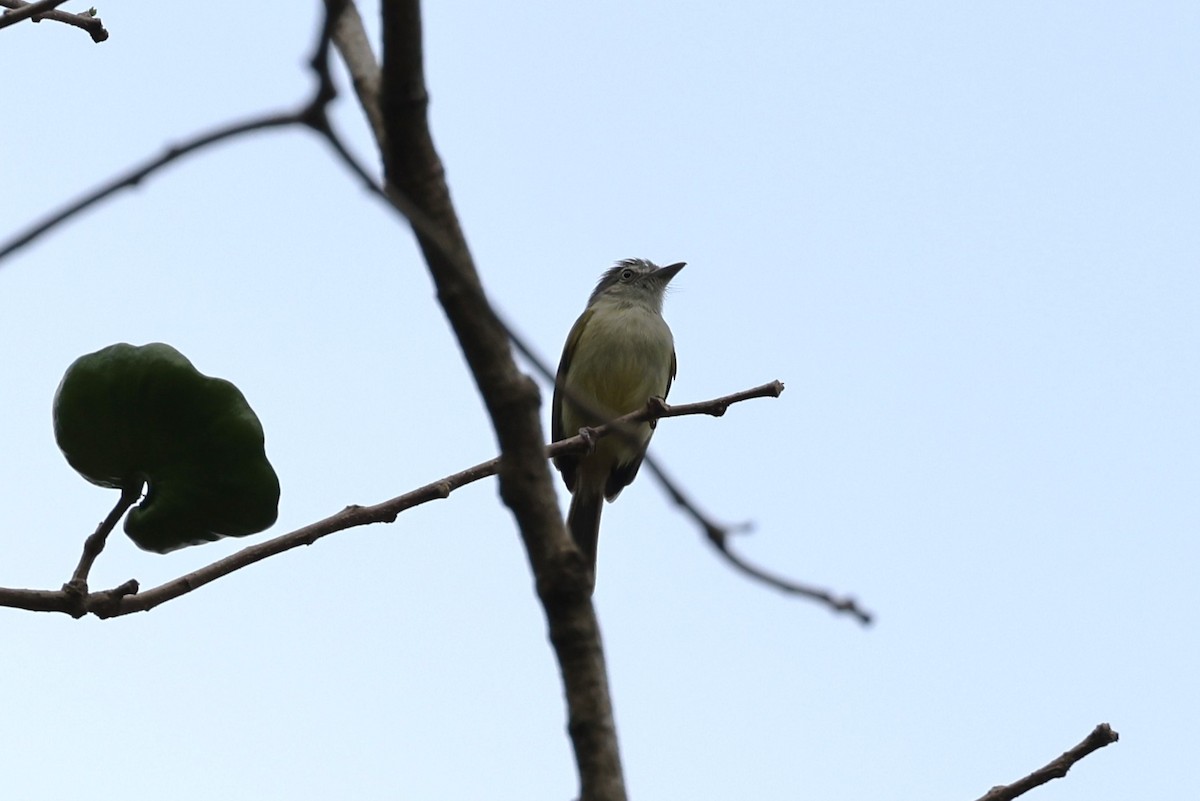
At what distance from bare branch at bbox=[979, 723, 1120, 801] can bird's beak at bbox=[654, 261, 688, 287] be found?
348 inches

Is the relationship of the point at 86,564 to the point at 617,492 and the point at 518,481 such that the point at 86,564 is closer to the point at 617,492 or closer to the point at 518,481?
the point at 518,481

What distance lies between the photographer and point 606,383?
9523mm

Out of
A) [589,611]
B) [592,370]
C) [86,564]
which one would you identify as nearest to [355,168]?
[589,611]

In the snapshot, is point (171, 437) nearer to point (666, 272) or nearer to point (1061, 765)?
point (1061, 765)

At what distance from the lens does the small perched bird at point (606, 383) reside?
9.52 metres

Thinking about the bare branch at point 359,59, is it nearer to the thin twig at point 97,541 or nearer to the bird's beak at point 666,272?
the thin twig at point 97,541

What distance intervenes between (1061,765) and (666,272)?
888 cm

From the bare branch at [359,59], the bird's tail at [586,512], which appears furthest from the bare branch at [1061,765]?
the bird's tail at [586,512]

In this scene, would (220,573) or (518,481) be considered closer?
(518,481)

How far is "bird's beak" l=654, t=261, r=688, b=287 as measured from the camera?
35.6 ft

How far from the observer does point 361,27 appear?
1.47 meters

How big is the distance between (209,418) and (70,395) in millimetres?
255

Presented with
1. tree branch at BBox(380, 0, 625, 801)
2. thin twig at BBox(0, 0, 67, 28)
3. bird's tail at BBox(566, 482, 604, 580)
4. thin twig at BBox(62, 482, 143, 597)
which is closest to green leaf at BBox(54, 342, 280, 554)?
thin twig at BBox(62, 482, 143, 597)

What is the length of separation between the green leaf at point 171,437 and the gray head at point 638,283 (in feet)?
26.2
